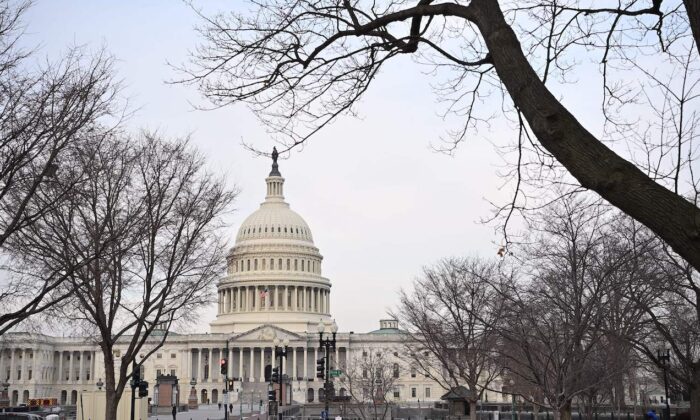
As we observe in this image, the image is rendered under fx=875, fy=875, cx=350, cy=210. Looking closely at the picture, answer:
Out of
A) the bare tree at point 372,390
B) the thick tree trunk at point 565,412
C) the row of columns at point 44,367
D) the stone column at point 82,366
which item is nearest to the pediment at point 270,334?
the row of columns at point 44,367

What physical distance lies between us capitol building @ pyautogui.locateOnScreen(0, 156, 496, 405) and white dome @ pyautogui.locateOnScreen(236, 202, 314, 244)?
199 millimetres

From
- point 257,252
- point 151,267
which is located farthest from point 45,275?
point 257,252

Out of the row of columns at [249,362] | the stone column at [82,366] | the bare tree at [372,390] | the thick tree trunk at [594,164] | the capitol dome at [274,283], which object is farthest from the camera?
the capitol dome at [274,283]

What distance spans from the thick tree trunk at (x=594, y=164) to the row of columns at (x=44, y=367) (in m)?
158

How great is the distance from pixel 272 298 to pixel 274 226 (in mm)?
14889

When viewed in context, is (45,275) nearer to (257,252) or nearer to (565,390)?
(565,390)

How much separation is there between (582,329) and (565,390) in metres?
2.13

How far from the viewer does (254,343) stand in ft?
524

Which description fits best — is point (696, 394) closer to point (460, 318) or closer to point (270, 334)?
point (460, 318)

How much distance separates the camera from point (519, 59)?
7430mm

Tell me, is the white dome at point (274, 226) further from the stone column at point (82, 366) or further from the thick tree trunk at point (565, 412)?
the thick tree trunk at point (565, 412)

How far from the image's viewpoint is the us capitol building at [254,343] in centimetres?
15962

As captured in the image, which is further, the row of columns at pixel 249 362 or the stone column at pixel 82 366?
the stone column at pixel 82 366

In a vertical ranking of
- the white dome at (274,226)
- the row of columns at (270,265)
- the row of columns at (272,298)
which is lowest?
the row of columns at (272,298)
